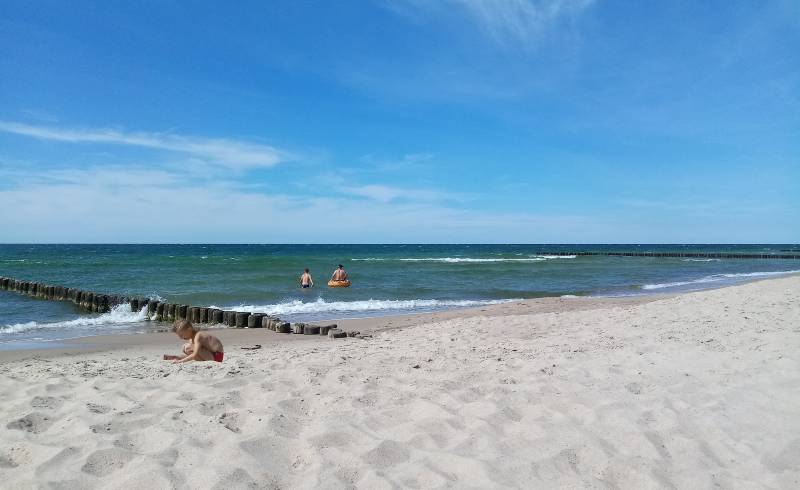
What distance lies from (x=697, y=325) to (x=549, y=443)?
5.91 m

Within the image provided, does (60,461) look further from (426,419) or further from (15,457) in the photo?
(426,419)

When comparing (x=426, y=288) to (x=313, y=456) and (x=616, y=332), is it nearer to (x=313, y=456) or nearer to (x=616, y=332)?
(x=616, y=332)

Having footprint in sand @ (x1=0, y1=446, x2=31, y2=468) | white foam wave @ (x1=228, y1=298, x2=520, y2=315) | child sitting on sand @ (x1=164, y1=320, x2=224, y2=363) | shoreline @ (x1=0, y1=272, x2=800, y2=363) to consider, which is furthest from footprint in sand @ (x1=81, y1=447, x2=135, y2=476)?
white foam wave @ (x1=228, y1=298, x2=520, y2=315)

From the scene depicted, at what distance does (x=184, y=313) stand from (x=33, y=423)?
35.1 ft

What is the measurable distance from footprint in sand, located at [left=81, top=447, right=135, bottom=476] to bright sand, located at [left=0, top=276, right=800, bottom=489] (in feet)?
0.05

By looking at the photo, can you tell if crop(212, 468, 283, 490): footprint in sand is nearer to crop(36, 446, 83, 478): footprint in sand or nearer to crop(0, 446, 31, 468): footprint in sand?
A: crop(36, 446, 83, 478): footprint in sand

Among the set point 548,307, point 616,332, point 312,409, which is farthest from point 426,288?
point 312,409

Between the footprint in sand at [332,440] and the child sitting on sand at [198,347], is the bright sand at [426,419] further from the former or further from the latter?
the child sitting on sand at [198,347]

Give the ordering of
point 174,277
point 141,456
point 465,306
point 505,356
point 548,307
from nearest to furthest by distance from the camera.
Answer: point 141,456 → point 505,356 → point 548,307 → point 465,306 → point 174,277

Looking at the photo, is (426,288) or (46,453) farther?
(426,288)

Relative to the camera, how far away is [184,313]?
14445mm

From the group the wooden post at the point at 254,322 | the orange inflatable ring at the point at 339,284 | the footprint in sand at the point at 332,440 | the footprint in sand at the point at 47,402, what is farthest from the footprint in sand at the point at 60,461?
the orange inflatable ring at the point at 339,284

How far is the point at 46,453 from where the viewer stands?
141 inches

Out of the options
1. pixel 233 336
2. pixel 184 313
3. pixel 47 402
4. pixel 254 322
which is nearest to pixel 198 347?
pixel 47 402
